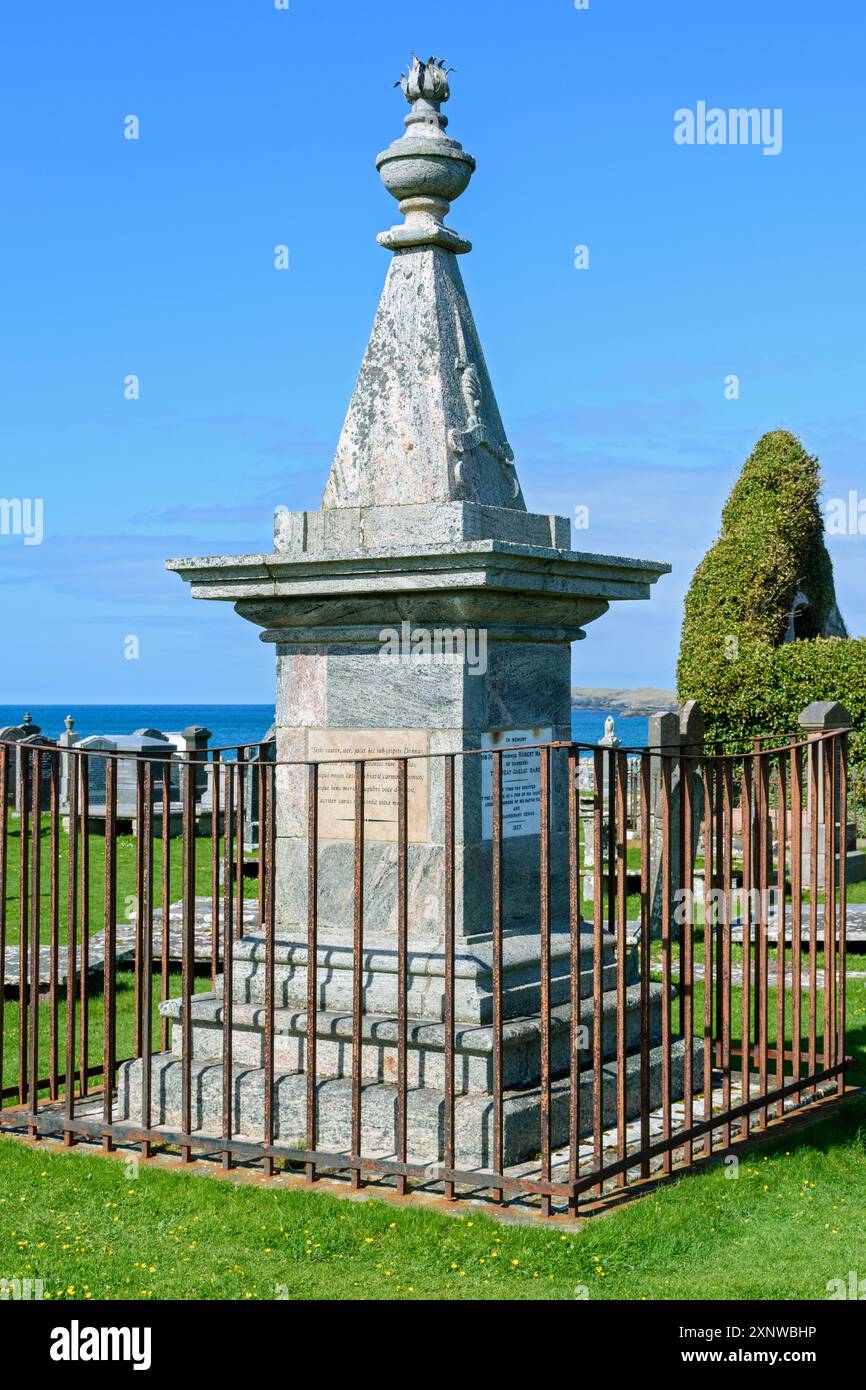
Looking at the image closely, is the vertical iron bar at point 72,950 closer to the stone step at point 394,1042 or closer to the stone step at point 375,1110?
the stone step at point 375,1110

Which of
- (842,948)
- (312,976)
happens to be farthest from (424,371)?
(842,948)

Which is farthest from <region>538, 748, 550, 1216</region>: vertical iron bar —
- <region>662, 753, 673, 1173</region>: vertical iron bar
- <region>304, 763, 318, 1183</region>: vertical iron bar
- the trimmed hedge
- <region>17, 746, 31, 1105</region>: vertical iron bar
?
the trimmed hedge

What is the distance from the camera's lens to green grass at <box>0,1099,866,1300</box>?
4840mm

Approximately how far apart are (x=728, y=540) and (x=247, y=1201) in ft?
66.1

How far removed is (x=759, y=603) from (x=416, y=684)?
59.8 ft

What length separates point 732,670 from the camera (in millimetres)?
22672

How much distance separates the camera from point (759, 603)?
78.3ft

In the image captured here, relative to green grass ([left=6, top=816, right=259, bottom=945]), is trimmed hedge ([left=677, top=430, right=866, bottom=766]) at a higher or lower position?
higher

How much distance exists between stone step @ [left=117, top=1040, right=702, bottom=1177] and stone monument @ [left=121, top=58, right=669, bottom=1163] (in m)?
0.01

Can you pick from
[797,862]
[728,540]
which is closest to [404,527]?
[797,862]

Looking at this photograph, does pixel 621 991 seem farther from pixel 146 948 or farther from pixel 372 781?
pixel 146 948

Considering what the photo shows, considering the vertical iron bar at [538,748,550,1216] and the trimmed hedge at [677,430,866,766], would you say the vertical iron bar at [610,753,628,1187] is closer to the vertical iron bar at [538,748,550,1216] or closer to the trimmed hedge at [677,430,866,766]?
the vertical iron bar at [538,748,550,1216]

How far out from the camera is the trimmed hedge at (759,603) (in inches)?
867
